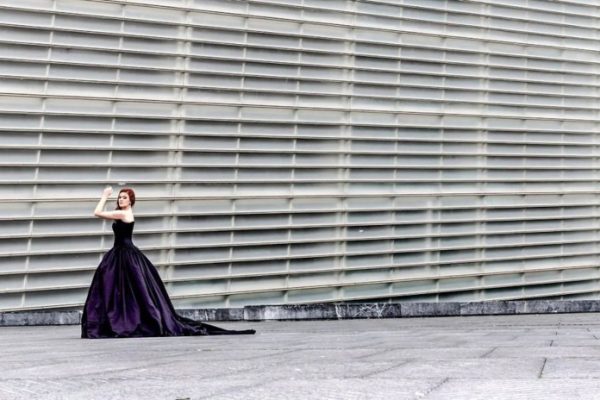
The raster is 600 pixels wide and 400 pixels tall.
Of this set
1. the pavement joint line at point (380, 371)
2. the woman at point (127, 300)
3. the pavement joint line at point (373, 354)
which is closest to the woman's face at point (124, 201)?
the woman at point (127, 300)

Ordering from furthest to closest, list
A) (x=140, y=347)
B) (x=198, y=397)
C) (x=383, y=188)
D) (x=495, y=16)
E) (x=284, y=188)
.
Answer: (x=495, y=16) < (x=383, y=188) < (x=284, y=188) < (x=140, y=347) < (x=198, y=397)

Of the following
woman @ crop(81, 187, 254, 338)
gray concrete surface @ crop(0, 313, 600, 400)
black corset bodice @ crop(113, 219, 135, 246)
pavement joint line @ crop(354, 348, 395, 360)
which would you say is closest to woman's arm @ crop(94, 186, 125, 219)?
woman @ crop(81, 187, 254, 338)

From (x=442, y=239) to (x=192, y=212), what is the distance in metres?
4.85

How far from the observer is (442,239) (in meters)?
16.6

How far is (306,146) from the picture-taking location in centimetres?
1517

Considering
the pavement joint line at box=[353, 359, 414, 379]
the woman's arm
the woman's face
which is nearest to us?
the pavement joint line at box=[353, 359, 414, 379]

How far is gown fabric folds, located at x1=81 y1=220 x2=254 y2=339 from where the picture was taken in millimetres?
9688

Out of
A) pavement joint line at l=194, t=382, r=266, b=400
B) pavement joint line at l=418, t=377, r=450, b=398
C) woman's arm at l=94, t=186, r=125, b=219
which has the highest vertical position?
woman's arm at l=94, t=186, r=125, b=219

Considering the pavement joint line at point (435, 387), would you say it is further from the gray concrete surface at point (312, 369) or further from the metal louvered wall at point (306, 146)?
the metal louvered wall at point (306, 146)

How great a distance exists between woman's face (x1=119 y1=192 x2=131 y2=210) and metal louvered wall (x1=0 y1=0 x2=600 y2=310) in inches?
128

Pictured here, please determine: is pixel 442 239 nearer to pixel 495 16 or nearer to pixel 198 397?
pixel 495 16

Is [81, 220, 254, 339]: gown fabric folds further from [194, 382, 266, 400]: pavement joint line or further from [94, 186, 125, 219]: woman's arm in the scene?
[194, 382, 266, 400]: pavement joint line

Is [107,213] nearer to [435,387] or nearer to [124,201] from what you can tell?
[124,201]

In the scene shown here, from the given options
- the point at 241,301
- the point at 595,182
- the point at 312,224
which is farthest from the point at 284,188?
the point at 595,182
